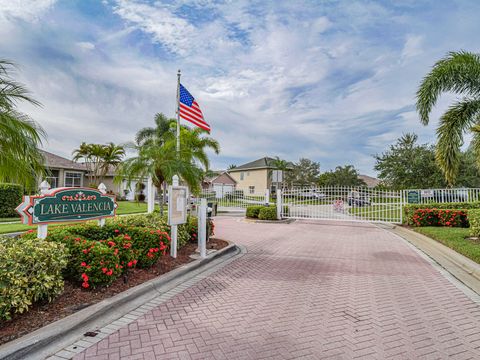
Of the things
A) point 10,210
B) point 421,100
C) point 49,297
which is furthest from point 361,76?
point 10,210

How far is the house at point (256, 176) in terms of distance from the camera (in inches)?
1777

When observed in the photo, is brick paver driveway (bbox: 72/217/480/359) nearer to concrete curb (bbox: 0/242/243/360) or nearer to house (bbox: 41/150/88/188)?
concrete curb (bbox: 0/242/243/360)

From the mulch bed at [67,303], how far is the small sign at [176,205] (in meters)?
1.02

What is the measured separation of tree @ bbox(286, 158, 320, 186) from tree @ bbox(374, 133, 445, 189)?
29.2 m

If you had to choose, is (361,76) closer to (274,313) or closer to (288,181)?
(274,313)

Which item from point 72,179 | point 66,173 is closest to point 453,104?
point 66,173

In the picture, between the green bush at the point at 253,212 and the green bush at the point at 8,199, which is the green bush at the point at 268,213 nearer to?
the green bush at the point at 253,212

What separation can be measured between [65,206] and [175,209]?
2205mm

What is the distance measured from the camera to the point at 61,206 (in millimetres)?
4648

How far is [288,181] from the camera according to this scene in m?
52.5

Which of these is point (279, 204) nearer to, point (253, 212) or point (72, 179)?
point (253, 212)

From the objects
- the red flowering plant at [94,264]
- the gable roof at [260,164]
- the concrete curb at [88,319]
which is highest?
the gable roof at [260,164]

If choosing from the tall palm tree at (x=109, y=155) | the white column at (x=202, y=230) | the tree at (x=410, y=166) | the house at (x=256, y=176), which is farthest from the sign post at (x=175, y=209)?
the house at (x=256, y=176)

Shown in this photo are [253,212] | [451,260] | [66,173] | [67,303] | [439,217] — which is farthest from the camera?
[66,173]
